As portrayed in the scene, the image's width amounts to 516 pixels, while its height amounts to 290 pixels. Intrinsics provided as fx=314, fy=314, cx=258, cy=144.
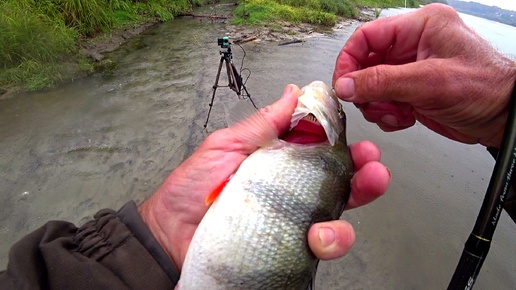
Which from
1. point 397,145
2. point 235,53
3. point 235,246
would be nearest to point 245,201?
point 235,246

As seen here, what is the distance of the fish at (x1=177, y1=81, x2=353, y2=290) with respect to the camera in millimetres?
1688

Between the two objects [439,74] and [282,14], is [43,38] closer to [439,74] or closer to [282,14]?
[439,74]

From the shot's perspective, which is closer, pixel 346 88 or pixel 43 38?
pixel 346 88

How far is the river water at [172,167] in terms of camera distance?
441 centimetres

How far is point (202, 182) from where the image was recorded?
2.39 meters

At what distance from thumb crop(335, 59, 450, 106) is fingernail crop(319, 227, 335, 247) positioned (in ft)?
2.87

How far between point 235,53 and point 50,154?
903cm

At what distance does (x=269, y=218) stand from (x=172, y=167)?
436 cm

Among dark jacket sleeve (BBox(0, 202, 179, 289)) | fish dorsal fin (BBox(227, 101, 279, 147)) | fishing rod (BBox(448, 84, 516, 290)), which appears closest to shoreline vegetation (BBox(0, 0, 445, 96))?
dark jacket sleeve (BBox(0, 202, 179, 289))

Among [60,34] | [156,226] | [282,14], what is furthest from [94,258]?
Answer: [282,14]

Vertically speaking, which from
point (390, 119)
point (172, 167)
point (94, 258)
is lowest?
point (172, 167)

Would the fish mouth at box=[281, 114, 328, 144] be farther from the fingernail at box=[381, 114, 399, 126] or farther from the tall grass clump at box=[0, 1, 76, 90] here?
the tall grass clump at box=[0, 1, 76, 90]

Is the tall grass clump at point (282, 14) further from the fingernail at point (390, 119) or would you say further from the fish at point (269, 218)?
the fish at point (269, 218)

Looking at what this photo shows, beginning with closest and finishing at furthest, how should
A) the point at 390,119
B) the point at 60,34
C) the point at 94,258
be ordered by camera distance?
the point at 94,258
the point at 390,119
the point at 60,34
